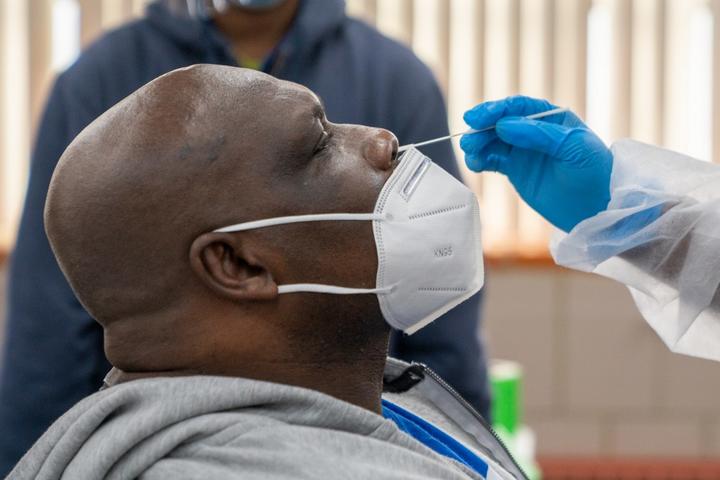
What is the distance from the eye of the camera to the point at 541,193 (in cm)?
143

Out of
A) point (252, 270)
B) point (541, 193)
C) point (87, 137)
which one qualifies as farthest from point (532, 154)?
point (87, 137)

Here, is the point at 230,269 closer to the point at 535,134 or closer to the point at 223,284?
the point at 223,284

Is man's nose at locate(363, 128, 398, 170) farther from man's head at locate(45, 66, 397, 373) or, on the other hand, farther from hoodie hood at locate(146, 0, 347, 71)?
hoodie hood at locate(146, 0, 347, 71)

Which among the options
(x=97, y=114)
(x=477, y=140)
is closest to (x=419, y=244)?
(x=477, y=140)

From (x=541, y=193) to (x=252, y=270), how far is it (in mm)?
470

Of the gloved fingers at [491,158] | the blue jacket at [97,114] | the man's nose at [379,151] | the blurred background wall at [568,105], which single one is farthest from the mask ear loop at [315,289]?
the blurred background wall at [568,105]

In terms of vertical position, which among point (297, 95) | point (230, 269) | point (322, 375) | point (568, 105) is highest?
point (297, 95)

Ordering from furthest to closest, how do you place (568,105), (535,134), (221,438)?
1. (568,105)
2. (535,134)
3. (221,438)

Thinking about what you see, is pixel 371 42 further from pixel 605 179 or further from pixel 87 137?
pixel 87 137

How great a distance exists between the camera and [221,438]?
0.99 m

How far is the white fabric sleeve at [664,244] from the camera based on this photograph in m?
1.29

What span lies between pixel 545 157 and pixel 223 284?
494 millimetres

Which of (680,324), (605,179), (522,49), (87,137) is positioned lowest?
(522,49)

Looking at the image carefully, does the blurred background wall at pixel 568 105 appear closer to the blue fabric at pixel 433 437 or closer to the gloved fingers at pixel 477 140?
the gloved fingers at pixel 477 140
